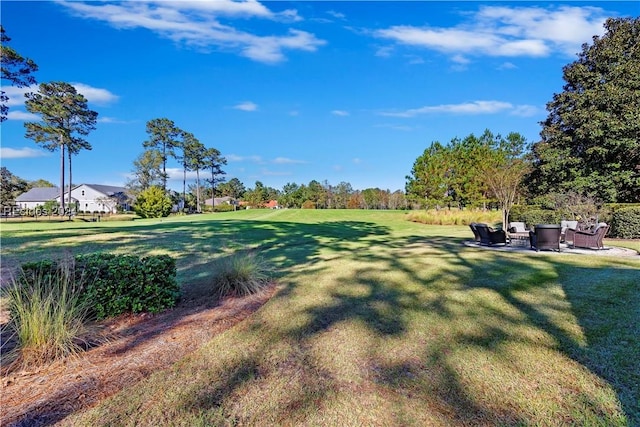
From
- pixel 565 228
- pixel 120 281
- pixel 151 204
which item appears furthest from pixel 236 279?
pixel 151 204

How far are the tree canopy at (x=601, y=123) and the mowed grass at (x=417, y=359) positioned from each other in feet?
45.7

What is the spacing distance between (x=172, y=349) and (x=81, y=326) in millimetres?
918

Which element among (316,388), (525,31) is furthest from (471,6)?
(316,388)

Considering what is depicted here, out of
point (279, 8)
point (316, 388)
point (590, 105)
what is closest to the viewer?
point (316, 388)

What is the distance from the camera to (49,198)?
Result: 5362 cm

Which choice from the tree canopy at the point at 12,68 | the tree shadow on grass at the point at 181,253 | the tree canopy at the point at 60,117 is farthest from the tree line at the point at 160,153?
the tree shadow on grass at the point at 181,253

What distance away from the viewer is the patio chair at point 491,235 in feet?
31.1

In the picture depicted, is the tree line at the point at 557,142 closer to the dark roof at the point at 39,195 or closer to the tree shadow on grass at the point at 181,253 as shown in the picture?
the tree shadow on grass at the point at 181,253

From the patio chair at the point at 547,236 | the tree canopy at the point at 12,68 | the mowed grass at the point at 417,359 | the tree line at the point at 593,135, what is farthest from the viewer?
the tree canopy at the point at 12,68

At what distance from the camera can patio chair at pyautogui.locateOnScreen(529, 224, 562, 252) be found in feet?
26.7

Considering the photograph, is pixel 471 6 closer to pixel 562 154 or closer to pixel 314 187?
pixel 562 154

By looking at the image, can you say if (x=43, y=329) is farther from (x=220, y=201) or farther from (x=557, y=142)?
(x=220, y=201)

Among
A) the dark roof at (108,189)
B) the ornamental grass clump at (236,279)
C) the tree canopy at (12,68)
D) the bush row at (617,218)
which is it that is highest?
the tree canopy at (12,68)

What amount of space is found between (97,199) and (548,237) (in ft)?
187
